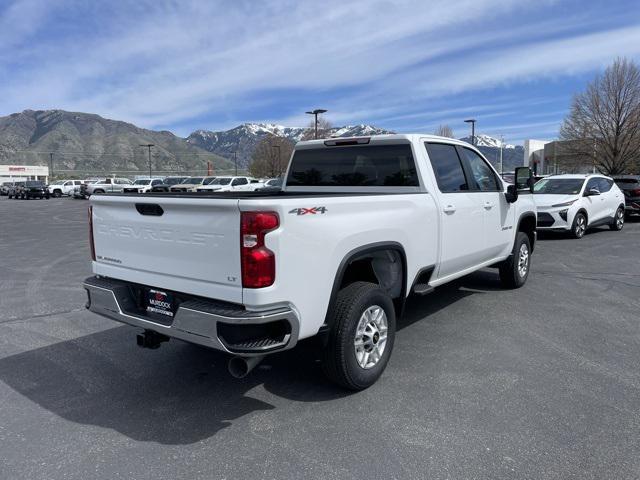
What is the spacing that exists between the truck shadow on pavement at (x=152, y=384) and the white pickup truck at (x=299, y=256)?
45 cm

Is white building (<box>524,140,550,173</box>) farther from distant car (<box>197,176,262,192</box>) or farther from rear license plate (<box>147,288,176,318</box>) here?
rear license plate (<box>147,288,176,318</box>)

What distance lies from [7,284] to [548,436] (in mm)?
7955

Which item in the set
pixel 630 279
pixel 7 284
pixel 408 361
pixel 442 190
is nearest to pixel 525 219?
pixel 630 279

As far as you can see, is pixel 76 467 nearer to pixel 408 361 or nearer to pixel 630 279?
pixel 408 361

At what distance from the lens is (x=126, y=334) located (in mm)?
5457

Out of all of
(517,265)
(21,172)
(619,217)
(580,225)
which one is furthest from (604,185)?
(21,172)

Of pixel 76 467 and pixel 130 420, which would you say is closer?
pixel 76 467

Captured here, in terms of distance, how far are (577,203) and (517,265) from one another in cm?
692

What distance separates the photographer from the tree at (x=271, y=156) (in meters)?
69.3

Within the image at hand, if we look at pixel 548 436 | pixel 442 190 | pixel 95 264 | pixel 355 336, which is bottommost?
pixel 548 436

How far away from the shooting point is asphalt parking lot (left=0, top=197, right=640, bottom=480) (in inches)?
119

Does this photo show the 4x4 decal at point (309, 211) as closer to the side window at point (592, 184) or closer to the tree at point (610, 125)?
the side window at point (592, 184)

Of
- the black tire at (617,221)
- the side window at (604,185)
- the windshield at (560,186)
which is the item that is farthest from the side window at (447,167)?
the black tire at (617,221)

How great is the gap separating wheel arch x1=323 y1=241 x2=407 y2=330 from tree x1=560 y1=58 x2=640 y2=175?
36144 millimetres
